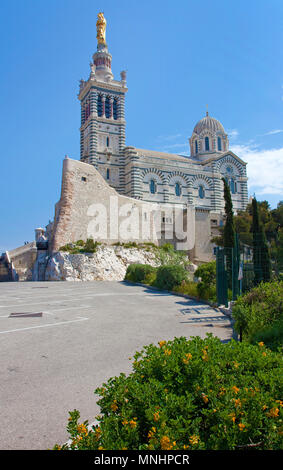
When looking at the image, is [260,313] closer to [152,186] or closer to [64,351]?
[64,351]

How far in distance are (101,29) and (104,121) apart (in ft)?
50.4

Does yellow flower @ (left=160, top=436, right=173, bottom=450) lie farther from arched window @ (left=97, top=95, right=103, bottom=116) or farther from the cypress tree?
arched window @ (left=97, top=95, right=103, bottom=116)

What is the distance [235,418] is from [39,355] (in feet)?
12.1

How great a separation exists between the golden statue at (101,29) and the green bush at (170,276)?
43223 millimetres

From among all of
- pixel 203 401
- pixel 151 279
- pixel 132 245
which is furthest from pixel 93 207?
pixel 203 401

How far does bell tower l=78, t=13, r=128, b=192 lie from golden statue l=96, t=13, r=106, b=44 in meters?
1.88

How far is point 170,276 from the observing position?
15742 millimetres

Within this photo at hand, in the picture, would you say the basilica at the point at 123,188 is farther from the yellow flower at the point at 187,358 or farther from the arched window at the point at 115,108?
the yellow flower at the point at 187,358

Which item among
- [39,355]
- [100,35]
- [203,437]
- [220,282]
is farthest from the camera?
[100,35]

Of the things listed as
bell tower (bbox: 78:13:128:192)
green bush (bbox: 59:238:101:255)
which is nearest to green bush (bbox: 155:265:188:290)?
green bush (bbox: 59:238:101:255)

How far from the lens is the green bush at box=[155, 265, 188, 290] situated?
15555 mm

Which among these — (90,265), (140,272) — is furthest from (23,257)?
(140,272)

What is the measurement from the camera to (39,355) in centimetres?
487

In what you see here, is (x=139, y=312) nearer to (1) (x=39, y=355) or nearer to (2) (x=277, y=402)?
(1) (x=39, y=355)
